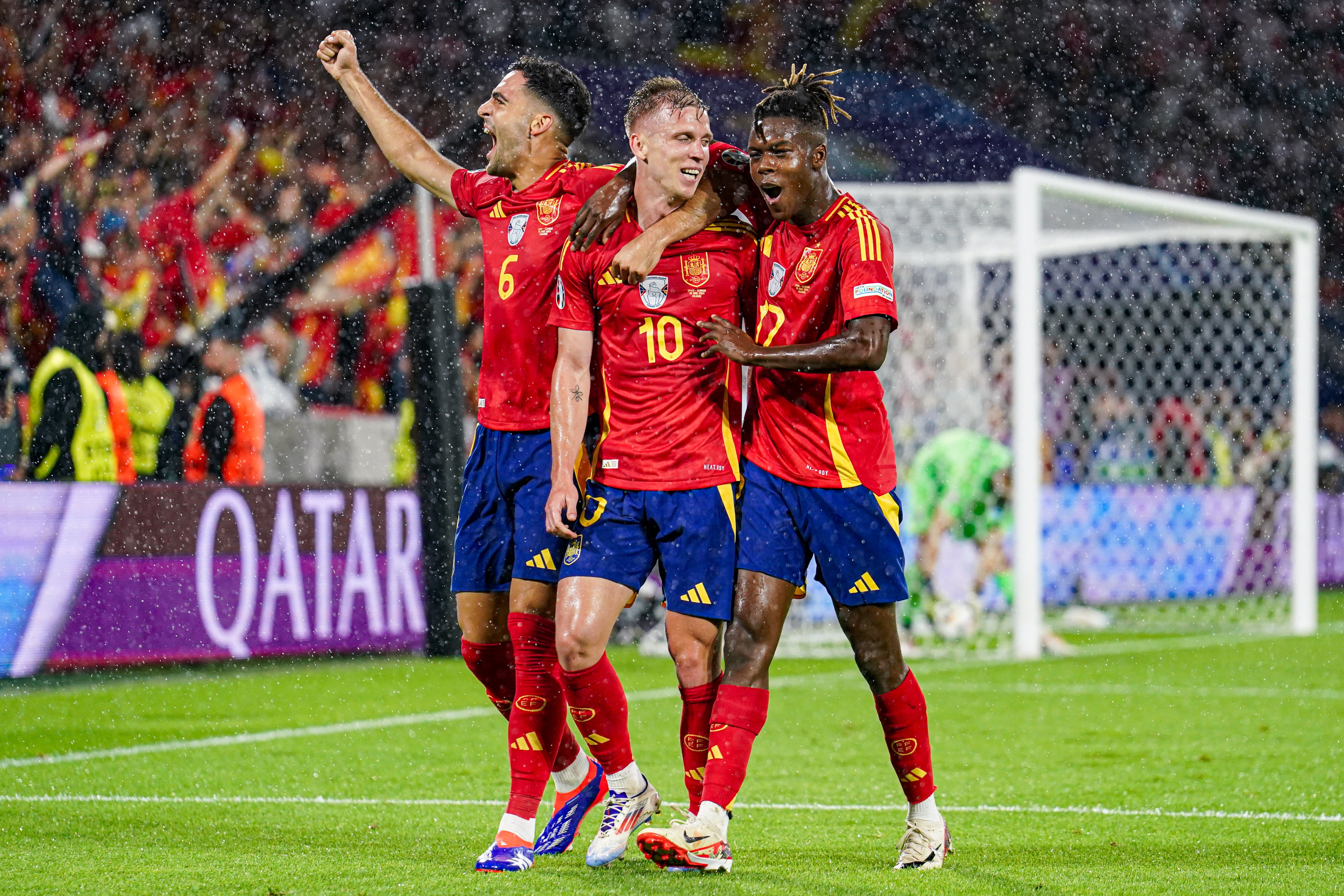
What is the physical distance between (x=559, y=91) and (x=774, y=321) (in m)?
0.95

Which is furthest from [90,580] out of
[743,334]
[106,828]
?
[743,334]

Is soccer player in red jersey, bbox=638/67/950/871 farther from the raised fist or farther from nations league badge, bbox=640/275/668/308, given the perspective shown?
the raised fist

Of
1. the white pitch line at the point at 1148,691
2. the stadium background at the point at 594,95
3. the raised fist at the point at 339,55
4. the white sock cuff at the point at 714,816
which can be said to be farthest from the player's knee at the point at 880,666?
the stadium background at the point at 594,95

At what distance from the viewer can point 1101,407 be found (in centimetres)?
1598

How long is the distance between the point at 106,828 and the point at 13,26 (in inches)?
394

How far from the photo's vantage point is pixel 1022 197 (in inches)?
437

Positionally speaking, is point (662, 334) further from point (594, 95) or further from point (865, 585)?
point (594, 95)

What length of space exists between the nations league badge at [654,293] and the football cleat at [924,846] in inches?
59.0

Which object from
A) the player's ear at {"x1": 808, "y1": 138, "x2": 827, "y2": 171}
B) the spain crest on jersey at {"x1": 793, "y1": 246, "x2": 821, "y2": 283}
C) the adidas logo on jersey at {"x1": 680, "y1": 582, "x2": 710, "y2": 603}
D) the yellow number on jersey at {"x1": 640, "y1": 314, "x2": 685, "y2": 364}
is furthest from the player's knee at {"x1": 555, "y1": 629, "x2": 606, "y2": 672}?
the player's ear at {"x1": 808, "y1": 138, "x2": 827, "y2": 171}

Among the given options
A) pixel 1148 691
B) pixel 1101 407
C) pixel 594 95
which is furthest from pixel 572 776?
pixel 1101 407

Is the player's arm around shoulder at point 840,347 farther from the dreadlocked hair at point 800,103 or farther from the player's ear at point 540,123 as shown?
the player's ear at point 540,123

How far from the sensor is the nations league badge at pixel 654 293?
4.48 meters

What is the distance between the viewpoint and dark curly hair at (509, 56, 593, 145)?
478 centimetres

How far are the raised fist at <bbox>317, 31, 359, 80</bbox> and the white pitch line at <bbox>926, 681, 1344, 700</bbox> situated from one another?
535 centimetres
